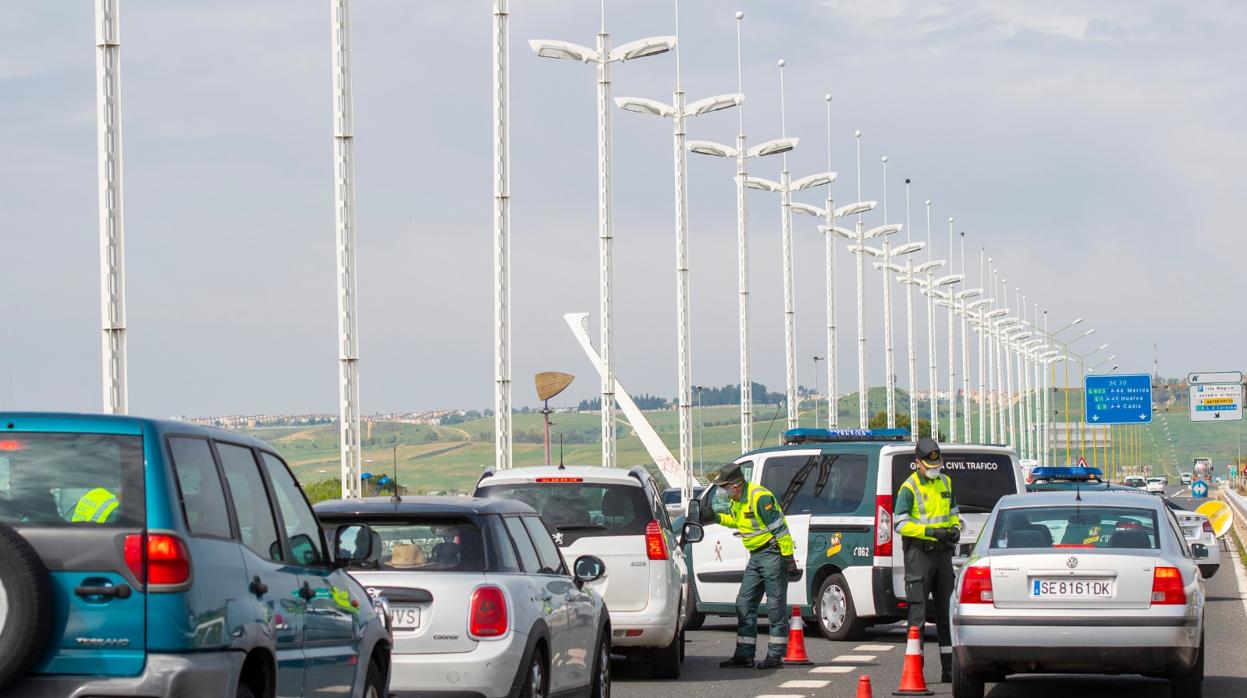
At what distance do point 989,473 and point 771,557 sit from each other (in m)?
4.07

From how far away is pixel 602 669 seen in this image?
1341cm

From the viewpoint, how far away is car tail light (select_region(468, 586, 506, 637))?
35.9 feet

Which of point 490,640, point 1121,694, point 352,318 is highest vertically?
point 352,318

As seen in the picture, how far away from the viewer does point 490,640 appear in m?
11.0

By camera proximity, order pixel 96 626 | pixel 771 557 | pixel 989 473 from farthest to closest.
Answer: pixel 989 473, pixel 771 557, pixel 96 626

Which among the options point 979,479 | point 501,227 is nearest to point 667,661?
point 979,479

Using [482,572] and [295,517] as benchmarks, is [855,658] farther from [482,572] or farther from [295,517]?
[295,517]

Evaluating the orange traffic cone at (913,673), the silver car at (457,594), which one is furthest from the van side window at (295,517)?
the orange traffic cone at (913,673)

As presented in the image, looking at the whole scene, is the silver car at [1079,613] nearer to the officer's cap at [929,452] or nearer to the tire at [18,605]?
the officer's cap at [929,452]

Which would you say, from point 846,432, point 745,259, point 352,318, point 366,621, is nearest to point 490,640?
point 366,621

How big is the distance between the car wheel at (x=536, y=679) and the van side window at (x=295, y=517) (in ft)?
7.54

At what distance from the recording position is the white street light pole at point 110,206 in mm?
23922

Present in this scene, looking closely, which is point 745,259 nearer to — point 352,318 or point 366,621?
point 352,318

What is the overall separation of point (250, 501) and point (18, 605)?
1.51m
